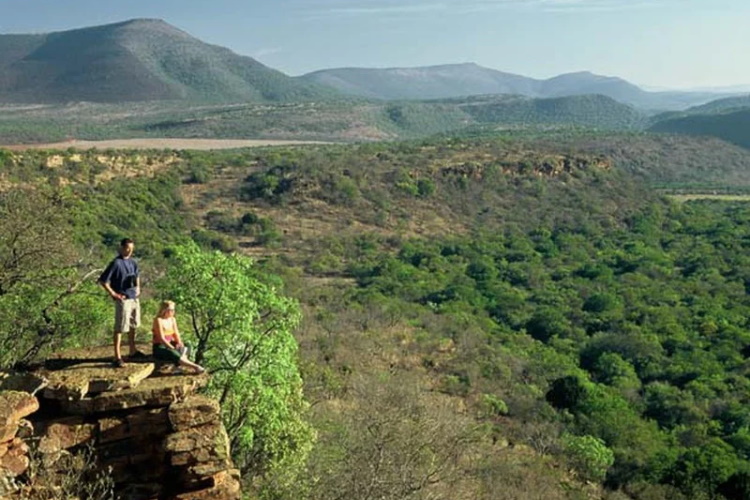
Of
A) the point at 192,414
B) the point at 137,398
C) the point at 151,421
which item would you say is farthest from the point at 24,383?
the point at 192,414

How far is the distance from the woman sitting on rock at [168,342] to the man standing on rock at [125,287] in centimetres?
36

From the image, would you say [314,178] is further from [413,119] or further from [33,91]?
[33,91]

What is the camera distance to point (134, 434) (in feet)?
28.5

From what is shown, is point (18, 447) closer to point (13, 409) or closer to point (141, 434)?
point (13, 409)

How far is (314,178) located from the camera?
61406 mm

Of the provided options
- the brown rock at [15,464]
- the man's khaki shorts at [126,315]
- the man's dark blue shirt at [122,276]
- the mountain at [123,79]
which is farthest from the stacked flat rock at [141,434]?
the mountain at [123,79]

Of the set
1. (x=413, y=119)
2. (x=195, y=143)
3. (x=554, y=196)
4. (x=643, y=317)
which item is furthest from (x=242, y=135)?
(x=643, y=317)

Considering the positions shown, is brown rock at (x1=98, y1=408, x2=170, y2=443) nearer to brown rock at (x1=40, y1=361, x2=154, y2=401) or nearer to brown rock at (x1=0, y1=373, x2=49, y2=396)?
brown rock at (x1=40, y1=361, x2=154, y2=401)

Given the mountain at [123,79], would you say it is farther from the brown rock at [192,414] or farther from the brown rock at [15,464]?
the brown rock at [15,464]

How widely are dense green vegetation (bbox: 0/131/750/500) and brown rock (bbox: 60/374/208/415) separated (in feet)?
7.29

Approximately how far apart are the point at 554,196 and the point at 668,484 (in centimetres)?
4935

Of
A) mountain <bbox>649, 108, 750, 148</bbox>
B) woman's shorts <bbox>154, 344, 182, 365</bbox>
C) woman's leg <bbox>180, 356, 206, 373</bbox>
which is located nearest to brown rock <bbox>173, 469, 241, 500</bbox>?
woman's leg <bbox>180, 356, 206, 373</bbox>

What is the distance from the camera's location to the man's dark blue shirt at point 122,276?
384 inches

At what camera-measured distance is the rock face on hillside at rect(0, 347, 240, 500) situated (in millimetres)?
8414
